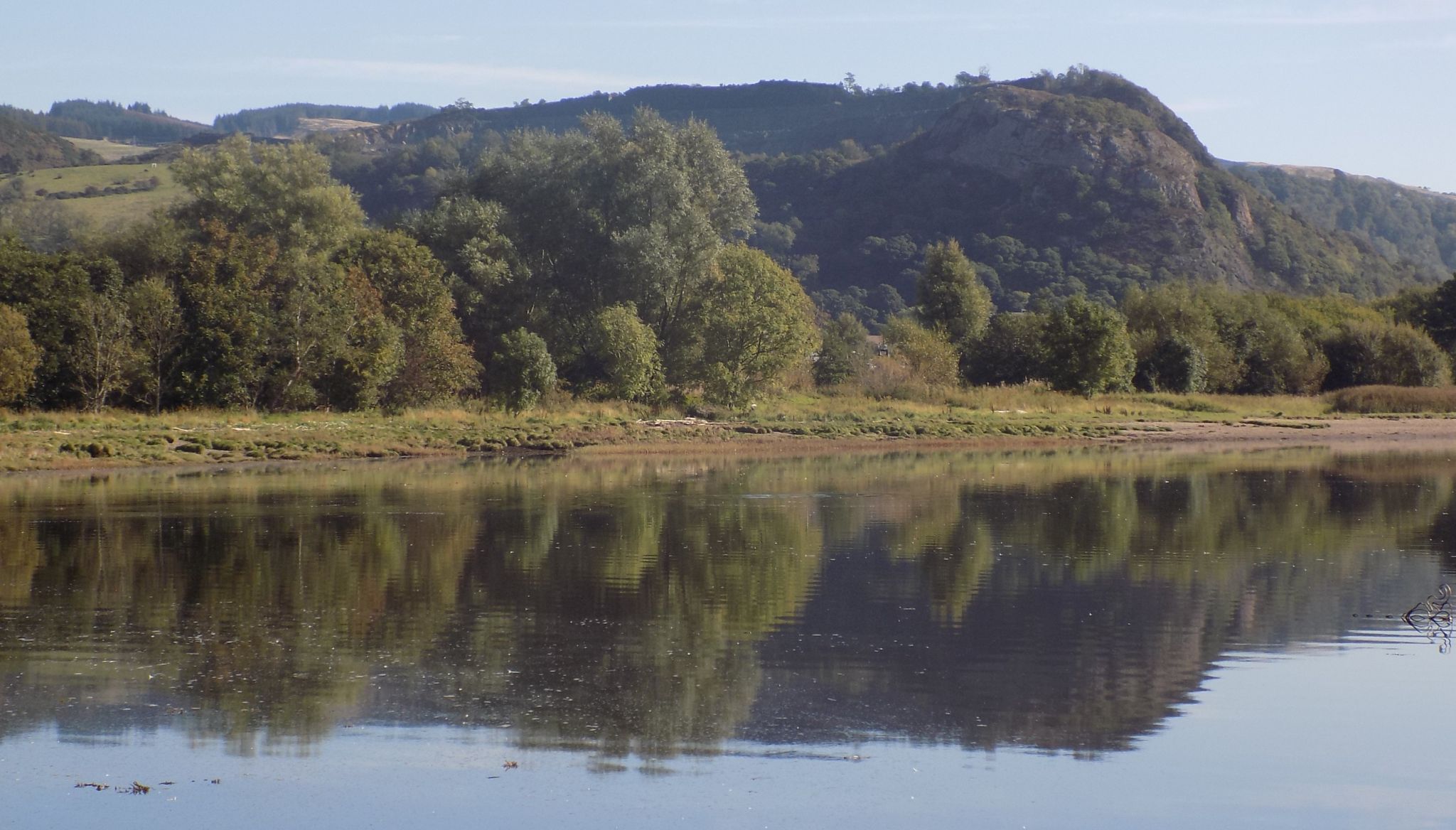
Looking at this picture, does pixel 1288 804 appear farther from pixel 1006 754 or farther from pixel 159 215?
pixel 159 215

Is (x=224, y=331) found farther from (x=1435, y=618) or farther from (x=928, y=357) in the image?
(x=1435, y=618)

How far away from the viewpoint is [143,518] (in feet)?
77.3

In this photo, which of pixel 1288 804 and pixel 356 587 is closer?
pixel 1288 804

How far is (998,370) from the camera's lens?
228 feet

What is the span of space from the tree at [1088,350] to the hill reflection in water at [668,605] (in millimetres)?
34178

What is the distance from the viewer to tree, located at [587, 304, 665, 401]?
52594 mm

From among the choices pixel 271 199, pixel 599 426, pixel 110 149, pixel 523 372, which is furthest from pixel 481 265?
pixel 110 149

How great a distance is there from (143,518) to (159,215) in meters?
32.1

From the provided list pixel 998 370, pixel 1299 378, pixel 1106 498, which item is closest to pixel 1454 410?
A: pixel 1299 378

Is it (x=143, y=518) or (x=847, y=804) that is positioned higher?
(x=847, y=804)

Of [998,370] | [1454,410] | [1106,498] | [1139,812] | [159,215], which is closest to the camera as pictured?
[1139,812]

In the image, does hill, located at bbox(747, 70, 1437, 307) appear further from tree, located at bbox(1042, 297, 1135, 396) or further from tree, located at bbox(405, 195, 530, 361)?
tree, located at bbox(405, 195, 530, 361)

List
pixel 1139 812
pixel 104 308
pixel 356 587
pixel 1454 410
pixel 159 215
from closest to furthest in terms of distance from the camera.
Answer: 1. pixel 1139 812
2. pixel 356 587
3. pixel 104 308
4. pixel 159 215
5. pixel 1454 410

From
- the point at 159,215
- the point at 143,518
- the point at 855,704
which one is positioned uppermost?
the point at 159,215
